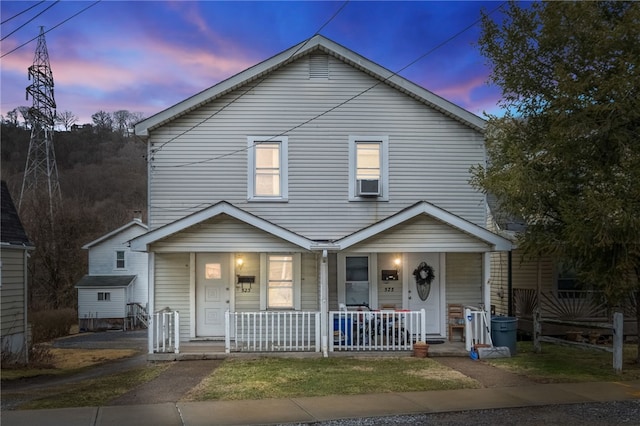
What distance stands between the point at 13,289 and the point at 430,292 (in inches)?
469

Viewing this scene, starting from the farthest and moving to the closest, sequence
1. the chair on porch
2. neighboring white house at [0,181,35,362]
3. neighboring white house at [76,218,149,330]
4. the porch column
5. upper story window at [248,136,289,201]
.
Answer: neighboring white house at [76,218,149,330] → neighboring white house at [0,181,35,362] → upper story window at [248,136,289,201] → the chair on porch → the porch column

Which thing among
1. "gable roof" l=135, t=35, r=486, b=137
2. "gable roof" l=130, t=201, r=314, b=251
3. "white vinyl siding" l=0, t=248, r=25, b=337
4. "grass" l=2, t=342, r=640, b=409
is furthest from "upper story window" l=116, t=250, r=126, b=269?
"grass" l=2, t=342, r=640, b=409

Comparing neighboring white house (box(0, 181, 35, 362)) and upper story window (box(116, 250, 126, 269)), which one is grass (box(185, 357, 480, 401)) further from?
upper story window (box(116, 250, 126, 269))

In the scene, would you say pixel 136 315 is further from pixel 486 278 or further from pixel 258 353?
pixel 486 278

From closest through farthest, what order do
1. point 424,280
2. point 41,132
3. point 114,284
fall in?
point 424,280 < point 41,132 < point 114,284

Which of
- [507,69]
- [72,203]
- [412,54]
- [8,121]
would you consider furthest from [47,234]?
[507,69]

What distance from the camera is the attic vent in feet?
46.5

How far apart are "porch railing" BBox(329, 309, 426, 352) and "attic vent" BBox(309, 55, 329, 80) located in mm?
6093

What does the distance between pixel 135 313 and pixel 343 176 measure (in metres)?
28.4

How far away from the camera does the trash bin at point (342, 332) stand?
12500 mm

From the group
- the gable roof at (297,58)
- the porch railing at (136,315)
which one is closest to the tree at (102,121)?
the porch railing at (136,315)

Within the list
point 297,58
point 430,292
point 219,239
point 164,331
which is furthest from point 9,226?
point 430,292

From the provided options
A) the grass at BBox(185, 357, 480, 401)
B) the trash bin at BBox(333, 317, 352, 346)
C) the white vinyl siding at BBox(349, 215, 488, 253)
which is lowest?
the grass at BBox(185, 357, 480, 401)

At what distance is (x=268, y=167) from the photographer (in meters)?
14.0
